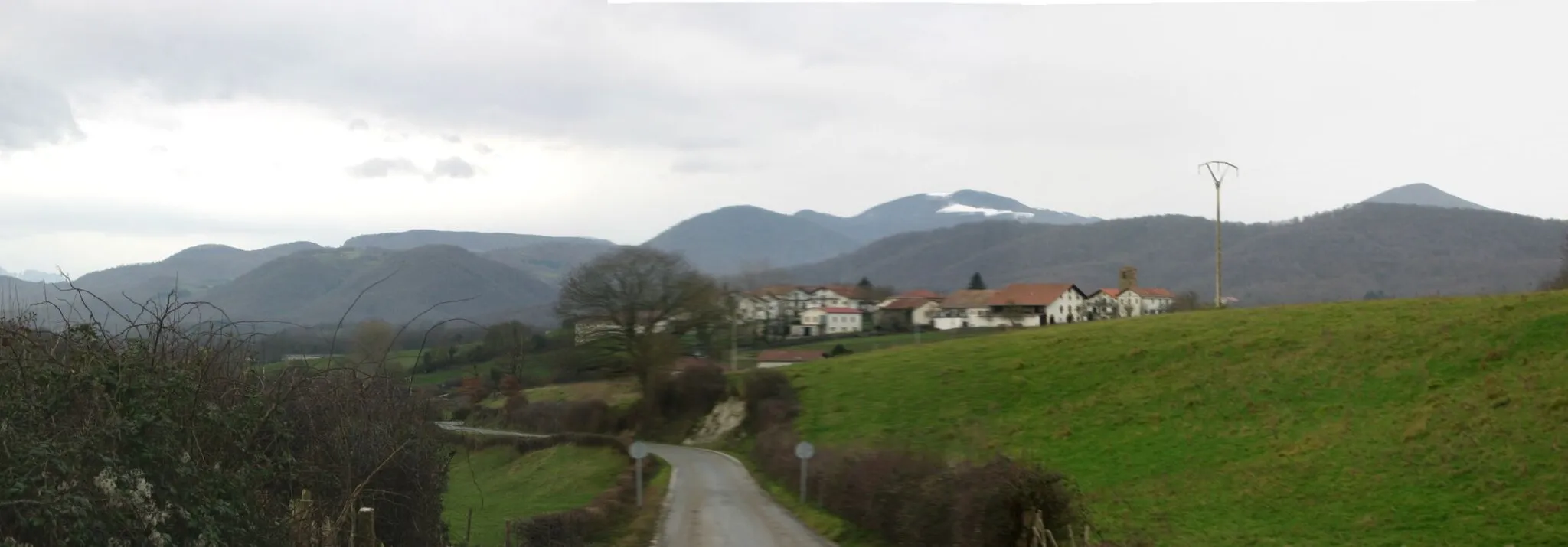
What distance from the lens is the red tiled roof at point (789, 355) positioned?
73250mm

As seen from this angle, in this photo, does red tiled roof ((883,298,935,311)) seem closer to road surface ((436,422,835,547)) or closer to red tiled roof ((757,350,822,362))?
red tiled roof ((757,350,822,362))

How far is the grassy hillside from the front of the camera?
21531mm

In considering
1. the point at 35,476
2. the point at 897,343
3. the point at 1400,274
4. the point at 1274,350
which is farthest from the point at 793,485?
the point at 1400,274

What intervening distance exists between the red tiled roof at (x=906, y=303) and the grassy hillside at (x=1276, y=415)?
41245 millimetres

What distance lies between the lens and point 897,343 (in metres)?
79.9

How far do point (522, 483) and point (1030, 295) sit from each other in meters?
68.4

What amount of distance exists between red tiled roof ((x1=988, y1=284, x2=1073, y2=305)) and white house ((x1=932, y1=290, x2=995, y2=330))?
1222mm

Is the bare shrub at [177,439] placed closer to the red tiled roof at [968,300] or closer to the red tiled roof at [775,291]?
the red tiled roof at [775,291]

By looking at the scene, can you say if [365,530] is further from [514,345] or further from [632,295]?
[632,295]

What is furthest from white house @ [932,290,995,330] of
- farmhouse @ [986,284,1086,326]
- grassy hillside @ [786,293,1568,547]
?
grassy hillside @ [786,293,1568,547]

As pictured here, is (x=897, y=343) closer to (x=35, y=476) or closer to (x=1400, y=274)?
(x=35, y=476)

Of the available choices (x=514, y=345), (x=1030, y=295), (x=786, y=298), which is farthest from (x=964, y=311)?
(x=514, y=345)

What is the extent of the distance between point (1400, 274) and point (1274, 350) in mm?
129377

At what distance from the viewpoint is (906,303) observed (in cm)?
10294
